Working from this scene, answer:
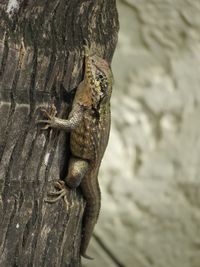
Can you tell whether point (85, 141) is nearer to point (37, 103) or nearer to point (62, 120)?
point (62, 120)

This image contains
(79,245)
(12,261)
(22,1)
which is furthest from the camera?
(79,245)

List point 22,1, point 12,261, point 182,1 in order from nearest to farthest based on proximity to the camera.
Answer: point 22,1 → point 12,261 → point 182,1

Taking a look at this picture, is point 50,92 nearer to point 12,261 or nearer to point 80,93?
point 80,93

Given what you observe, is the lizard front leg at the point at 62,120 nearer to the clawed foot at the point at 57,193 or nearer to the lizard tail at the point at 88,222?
the clawed foot at the point at 57,193

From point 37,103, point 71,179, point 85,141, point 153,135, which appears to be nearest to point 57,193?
point 71,179

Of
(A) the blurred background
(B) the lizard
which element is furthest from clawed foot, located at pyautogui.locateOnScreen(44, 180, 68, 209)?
(A) the blurred background

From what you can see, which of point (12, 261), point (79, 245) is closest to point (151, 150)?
point (79, 245)

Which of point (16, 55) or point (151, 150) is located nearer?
point (16, 55)
